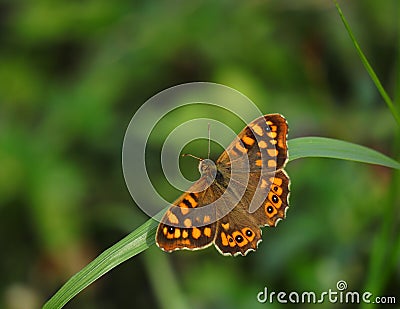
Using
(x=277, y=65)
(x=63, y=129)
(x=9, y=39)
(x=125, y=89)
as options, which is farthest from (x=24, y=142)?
(x=277, y=65)

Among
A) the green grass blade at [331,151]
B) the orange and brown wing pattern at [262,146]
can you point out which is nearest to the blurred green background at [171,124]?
the green grass blade at [331,151]

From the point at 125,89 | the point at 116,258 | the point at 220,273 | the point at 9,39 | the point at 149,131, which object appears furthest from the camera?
the point at 9,39

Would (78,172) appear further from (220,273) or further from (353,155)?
(353,155)

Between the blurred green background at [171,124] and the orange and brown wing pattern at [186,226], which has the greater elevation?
the blurred green background at [171,124]

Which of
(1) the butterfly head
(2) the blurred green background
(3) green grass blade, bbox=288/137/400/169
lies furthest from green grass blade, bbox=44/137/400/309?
(2) the blurred green background

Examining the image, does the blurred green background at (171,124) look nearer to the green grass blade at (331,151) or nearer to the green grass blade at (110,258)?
the green grass blade at (331,151)

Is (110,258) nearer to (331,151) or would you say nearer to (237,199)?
(237,199)
